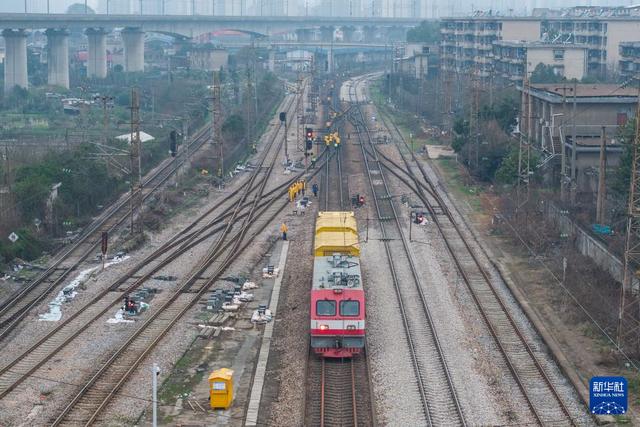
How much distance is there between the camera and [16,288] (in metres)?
22.9

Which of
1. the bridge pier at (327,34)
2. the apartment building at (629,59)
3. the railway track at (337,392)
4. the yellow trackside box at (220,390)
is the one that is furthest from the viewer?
the bridge pier at (327,34)

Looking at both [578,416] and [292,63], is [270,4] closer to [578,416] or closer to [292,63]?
[292,63]

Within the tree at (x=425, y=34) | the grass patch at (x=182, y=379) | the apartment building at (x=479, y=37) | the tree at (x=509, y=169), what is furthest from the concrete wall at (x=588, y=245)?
the tree at (x=425, y=34)

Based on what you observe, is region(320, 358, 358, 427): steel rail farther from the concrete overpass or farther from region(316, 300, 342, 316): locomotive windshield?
the concrete overpass

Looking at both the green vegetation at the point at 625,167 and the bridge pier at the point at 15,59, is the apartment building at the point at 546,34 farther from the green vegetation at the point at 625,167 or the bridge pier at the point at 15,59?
the green vegetation at the point at 625,167

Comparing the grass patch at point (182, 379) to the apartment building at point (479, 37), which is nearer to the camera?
the grass patch at point (182, 379)

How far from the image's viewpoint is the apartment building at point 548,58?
6131 cm

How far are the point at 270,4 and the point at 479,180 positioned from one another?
125752 mm

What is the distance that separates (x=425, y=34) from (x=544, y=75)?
4264cm

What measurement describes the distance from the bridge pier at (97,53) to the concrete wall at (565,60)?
39837 mm

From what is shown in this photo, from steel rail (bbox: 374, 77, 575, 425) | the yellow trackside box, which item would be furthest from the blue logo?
the yellow trackside box

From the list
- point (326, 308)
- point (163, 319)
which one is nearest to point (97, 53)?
point (163, 319)

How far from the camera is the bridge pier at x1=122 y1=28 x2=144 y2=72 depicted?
93.1 meters

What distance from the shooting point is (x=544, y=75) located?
59.4 meters
